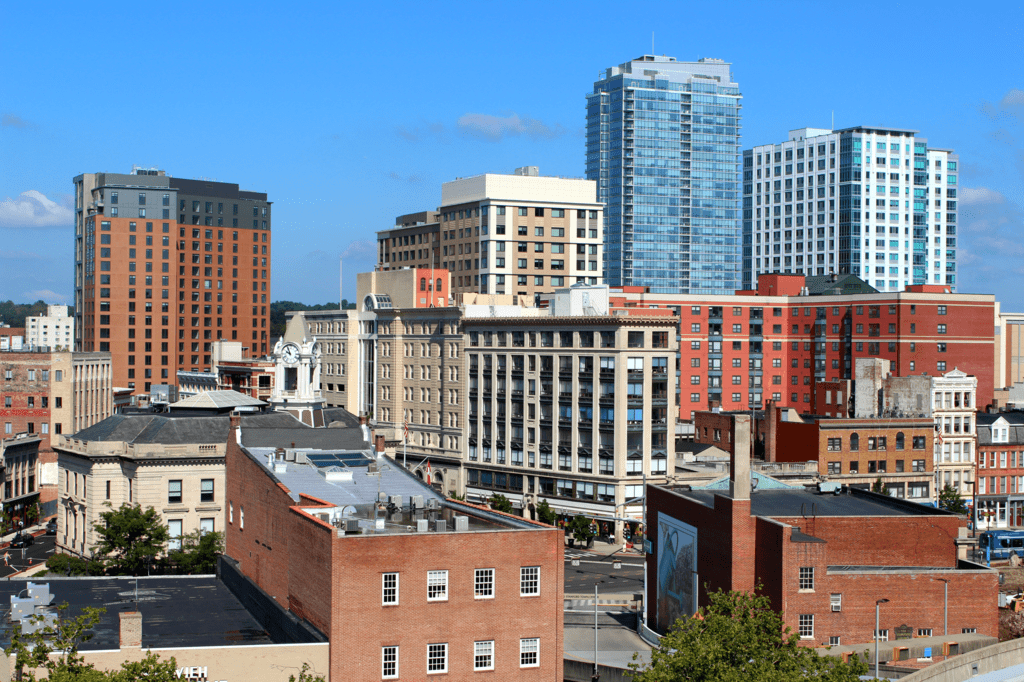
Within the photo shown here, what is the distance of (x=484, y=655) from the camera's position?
55.7m

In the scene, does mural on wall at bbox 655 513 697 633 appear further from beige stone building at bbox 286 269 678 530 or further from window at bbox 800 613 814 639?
beige stone building at bbox 286 269 678 530

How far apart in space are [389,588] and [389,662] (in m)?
3.30

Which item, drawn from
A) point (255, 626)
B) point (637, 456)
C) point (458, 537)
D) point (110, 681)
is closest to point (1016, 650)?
point (458, 537)

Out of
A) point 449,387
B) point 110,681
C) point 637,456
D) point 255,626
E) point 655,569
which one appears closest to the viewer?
point 110,681

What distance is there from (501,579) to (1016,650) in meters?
28.5

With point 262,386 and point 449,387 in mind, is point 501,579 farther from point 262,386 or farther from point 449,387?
point 262,386

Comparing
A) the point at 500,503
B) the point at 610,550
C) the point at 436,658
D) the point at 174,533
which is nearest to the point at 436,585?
the point at 436,658

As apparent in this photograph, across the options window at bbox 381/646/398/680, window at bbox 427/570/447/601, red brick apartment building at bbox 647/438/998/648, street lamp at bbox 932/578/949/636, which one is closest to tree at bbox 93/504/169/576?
red brick apartment building at bbox 647/438/998/648

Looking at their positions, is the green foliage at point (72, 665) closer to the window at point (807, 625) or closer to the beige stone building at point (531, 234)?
the window at point (807, 625)

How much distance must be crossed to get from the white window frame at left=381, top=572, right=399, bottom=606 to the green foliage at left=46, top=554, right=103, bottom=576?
42156mm

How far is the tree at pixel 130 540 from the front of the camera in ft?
289

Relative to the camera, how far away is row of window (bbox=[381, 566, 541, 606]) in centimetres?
5438

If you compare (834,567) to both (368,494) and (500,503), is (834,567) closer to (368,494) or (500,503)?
(368,494)

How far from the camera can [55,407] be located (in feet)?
527
